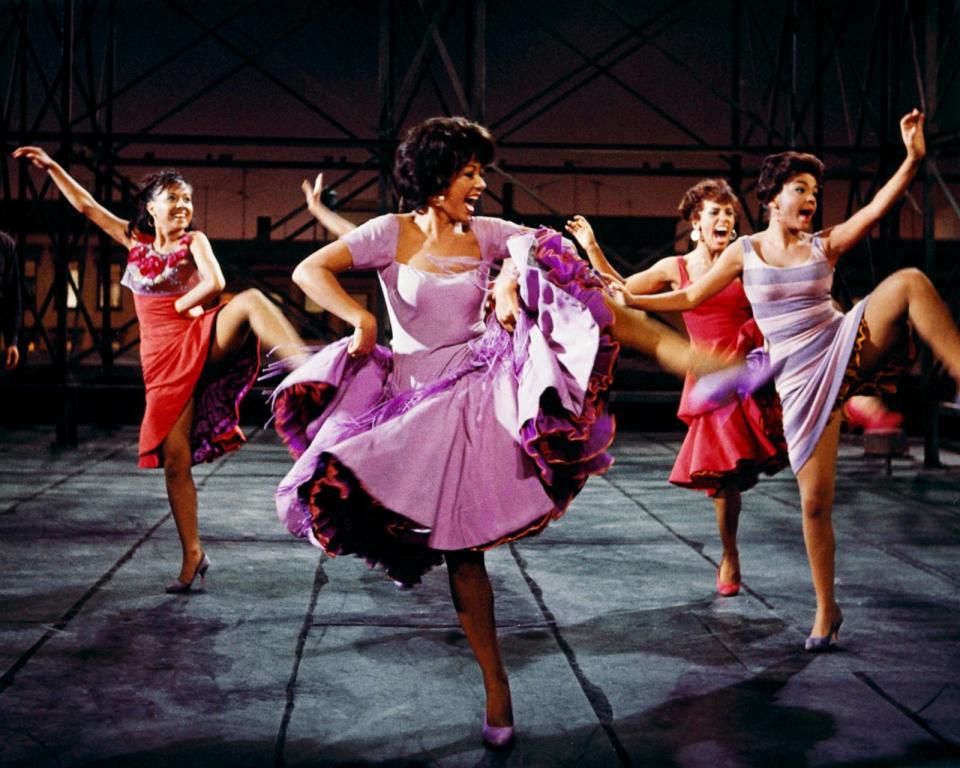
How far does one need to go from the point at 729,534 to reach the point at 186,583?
2.01 meters

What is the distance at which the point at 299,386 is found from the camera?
311 centimetres

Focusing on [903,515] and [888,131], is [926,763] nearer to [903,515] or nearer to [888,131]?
[903,515]

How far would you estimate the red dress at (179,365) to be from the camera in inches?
181

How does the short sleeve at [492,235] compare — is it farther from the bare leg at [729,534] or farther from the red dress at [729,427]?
the bare leg at [729,534]

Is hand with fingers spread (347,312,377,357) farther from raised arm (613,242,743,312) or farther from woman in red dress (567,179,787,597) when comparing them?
woman in red dress (567,179,787,597)

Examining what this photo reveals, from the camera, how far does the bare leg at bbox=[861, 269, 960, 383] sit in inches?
144

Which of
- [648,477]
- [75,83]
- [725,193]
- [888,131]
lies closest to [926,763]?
[725,193]

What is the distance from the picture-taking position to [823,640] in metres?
3.72

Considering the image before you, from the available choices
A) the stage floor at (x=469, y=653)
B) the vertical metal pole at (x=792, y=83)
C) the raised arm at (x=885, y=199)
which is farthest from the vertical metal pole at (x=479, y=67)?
the raised arm at (x=885, y=199)

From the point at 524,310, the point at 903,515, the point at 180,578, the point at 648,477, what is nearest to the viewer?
the point at 524,310

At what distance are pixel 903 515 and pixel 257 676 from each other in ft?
14.0

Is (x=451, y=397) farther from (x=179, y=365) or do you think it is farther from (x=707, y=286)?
(x=179, y=365)

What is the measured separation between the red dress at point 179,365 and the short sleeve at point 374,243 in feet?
5.24

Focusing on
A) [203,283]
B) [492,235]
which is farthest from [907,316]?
[203,283]
